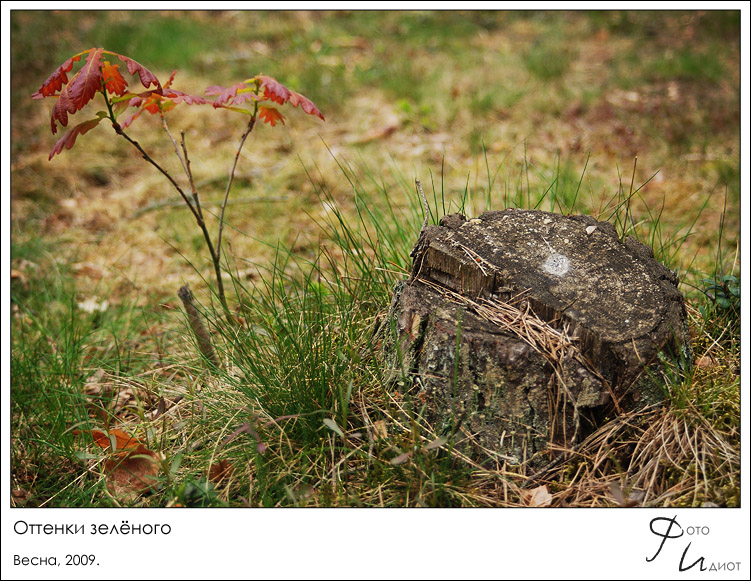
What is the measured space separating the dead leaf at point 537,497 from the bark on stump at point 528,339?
0.09 meters

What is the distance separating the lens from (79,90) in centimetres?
173

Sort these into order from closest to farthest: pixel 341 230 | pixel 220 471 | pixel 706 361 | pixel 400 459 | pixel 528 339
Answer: pixel 400 459
pixel 528 339
pixel 220 471
pixel 706 361
pixel 341 230

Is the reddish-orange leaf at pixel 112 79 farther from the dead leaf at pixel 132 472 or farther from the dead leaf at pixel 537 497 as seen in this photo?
the dead leaf at pixel 537 497

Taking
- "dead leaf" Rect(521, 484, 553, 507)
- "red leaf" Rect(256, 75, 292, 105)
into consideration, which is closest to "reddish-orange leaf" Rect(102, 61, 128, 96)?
"red leaf" Rect(256, 75, 292, 105)

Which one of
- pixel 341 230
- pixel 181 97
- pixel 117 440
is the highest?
pixel 181 97

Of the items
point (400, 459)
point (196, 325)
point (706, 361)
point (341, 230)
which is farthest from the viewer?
point (341, 230)

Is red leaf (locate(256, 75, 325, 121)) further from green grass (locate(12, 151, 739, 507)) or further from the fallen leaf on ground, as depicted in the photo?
the fallen leaf on ground

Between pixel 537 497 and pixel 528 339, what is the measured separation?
444mm

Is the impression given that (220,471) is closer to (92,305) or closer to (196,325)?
(196,325)

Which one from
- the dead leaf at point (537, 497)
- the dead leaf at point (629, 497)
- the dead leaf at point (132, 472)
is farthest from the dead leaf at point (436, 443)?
the dead leaf at point (132, 472)

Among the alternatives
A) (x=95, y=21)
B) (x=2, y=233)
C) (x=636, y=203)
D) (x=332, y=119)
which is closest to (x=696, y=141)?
(x=636, y=203)

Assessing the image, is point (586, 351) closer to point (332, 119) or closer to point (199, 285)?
point (199, 285)

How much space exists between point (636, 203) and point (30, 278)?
12.1ft

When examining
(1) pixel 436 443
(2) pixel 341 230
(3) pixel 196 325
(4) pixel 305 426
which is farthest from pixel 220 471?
(2) pixel 341 230
